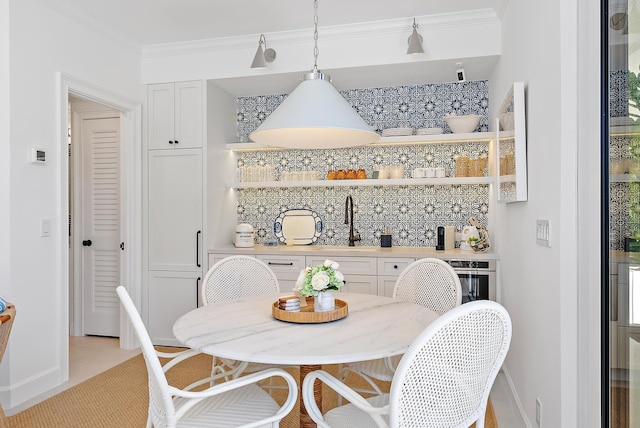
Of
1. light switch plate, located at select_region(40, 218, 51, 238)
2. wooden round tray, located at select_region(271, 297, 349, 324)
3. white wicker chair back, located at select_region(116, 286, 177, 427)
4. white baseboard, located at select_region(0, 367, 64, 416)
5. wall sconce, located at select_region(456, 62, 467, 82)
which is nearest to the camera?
white wicker chair back, located at select_region(116, 286, 177, 427)

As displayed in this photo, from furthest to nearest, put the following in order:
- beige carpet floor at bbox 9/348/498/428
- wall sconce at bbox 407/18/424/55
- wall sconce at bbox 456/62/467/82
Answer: wall sconce at bbox 456/62/467/82 → wall sconce at bbox 407/18/424/55 → beige carpet floor at bbox 9/348/498/428

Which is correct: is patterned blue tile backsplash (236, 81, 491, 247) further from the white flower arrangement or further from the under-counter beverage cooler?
the white flower arrangement

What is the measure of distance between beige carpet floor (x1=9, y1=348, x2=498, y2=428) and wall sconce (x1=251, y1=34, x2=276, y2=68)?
8.10 feet

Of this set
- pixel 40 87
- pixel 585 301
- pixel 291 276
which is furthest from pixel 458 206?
pixel 40 87

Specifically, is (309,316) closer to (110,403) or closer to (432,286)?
(432,286)

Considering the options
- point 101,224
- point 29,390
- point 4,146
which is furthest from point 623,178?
point 101,224

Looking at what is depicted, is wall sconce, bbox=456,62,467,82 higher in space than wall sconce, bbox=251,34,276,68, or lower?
lower

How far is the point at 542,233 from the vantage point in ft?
7.20

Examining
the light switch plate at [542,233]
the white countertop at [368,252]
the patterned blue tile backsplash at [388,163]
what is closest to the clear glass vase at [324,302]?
the light switch plate at [542,233]

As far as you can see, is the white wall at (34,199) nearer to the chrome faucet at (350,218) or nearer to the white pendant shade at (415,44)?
the chrome faucet at (350,218)

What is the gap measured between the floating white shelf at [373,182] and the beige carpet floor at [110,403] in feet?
5.29

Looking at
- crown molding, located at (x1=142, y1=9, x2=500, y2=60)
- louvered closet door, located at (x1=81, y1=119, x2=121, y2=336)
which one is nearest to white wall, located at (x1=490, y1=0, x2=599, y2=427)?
crown molding, located at (x1=142, y1=9, x2=500, y2=60)

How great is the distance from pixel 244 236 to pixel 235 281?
5.06 ft

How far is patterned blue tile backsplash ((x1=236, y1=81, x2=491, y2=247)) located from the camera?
4.35m
